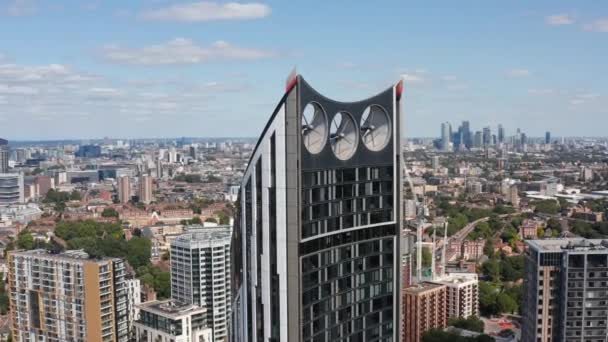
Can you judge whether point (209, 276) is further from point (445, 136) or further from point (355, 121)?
point (445, 136)

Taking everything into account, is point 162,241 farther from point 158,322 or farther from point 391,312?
point 391,312

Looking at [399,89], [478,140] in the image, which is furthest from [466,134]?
[399,89]

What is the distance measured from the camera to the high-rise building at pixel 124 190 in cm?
6794

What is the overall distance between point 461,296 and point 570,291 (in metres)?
10.3

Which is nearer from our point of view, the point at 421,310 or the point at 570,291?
the point at 570,291

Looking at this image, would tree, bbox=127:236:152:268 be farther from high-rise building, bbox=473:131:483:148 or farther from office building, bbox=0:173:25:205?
high-rise building, bbox=473:131:483:148

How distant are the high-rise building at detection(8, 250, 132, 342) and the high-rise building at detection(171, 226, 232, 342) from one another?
10.9 feet

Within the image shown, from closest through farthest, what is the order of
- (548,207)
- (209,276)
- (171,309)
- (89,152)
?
(171,309) → (209,276) → (548,207) → (89,152)

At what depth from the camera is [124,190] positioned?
68000 mm

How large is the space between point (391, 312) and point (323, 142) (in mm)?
3333

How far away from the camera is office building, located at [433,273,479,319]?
91.2 ft

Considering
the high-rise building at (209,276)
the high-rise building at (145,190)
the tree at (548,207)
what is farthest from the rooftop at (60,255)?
the tree at (548,207)

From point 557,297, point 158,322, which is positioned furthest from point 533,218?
point 158,322

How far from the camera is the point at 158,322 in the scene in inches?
788
